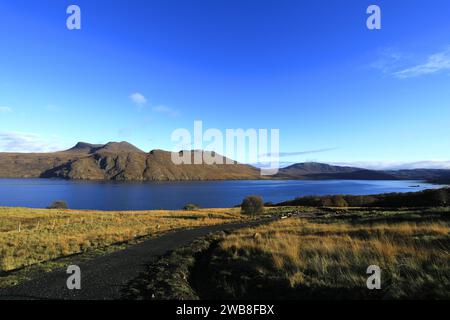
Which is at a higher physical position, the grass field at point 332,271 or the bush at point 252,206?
the grass field at point 332,271

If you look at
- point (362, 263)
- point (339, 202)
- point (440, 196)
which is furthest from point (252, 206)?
point (362, 263)

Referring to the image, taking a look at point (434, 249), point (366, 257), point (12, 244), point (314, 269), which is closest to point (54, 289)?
point (314, 269)

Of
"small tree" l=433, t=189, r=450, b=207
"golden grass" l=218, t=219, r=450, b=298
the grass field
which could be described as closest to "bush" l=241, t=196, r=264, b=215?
"small tree" l=433, t=189, r=450, b=207

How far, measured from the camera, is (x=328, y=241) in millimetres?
13766

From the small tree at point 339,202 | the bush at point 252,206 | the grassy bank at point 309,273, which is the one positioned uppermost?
the grassy bank at point 309,273

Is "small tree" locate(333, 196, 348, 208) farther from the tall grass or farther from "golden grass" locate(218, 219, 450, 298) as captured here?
the tall grass

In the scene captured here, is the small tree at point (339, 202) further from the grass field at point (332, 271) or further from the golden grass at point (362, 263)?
the grass field at point (332, 271)

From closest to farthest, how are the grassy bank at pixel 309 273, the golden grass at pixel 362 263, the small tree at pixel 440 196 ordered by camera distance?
1. the golden grass at pixel 362 263
2. the grassy bank at pixel 309 273
3. the small tree at pixel 440 196

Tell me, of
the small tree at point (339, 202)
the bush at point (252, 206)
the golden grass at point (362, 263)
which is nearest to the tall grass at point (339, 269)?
the golden grass at point (362, 263)

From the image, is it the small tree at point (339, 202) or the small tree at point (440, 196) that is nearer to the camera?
the small tree at point (440, 196)

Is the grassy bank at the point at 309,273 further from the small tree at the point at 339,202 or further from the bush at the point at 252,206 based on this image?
the small tree at the point at 339,202

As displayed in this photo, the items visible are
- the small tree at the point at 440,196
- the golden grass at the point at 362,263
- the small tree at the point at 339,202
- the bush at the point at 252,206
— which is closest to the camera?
the golden grass at the point at 362,263

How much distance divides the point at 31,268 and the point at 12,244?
9.60 m
